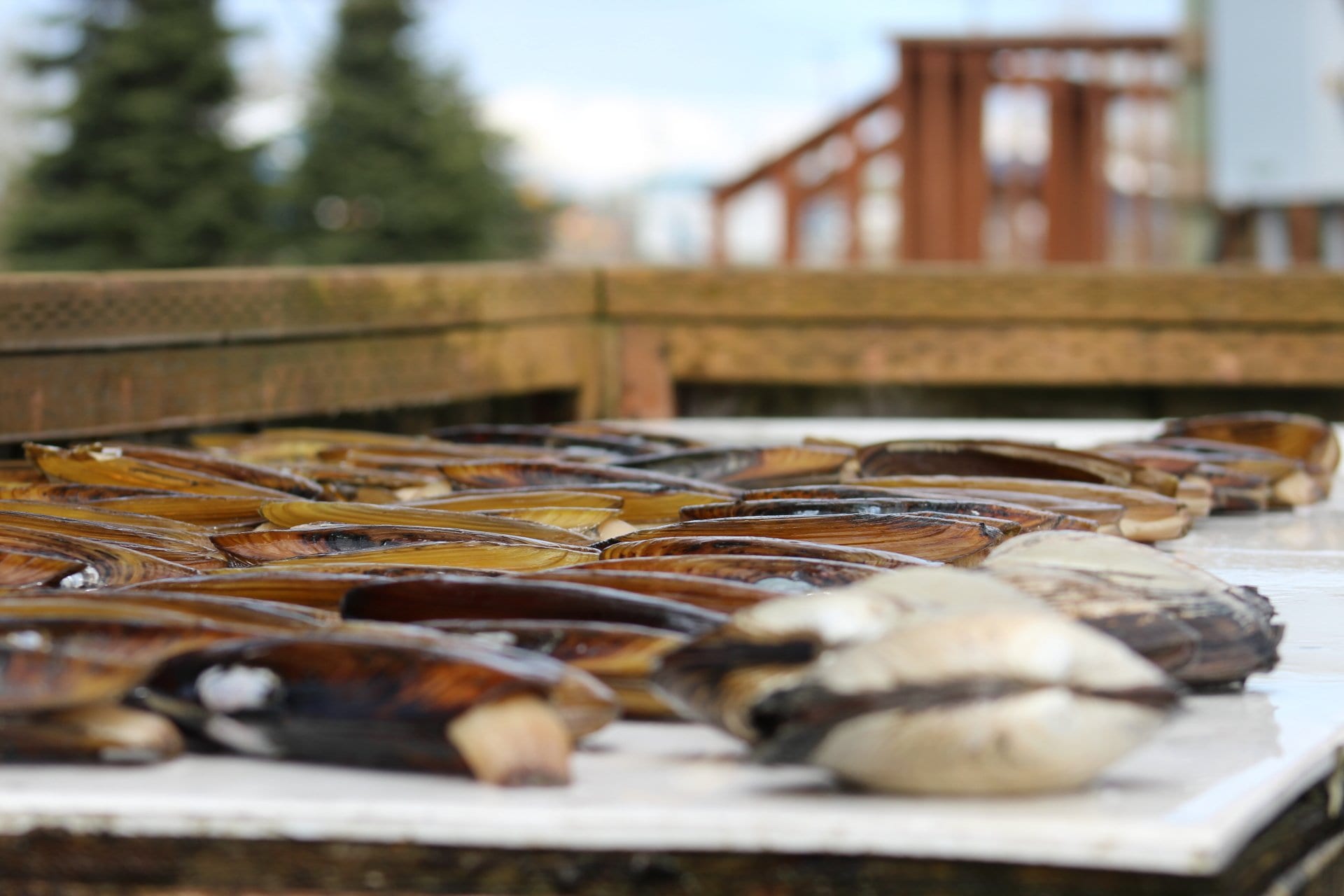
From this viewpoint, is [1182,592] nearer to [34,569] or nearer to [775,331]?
[34,569]

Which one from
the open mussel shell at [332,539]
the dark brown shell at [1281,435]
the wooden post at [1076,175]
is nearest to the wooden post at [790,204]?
the wooden post at [1076,175]

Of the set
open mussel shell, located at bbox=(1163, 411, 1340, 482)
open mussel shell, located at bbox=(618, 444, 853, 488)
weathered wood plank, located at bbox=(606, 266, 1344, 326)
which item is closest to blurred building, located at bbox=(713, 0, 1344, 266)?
weathered wood plank, located at bbox=(606, 266, 1344, 326)

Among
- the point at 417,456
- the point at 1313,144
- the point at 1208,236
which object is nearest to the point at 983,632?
the point at 417,456

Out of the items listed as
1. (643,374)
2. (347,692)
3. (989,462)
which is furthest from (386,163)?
(347,692)

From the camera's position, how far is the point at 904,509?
1.14 m

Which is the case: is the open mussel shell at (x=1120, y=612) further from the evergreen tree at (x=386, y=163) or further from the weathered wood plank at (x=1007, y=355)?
the evergreen tree at (x=386, y=163)

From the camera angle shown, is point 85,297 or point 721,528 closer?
point 721,528

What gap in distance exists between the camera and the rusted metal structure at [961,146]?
7328 mm

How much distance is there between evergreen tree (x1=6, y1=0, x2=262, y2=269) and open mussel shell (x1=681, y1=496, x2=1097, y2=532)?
1350cm

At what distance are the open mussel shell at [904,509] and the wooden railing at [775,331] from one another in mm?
1627

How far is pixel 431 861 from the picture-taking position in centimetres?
67

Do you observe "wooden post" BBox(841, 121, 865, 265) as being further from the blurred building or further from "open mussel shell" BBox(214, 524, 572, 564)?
"open mussel shell" BBox(214, 524, 572, 564)

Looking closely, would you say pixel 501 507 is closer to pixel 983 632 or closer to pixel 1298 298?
pixel 983 632

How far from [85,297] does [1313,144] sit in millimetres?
6471
